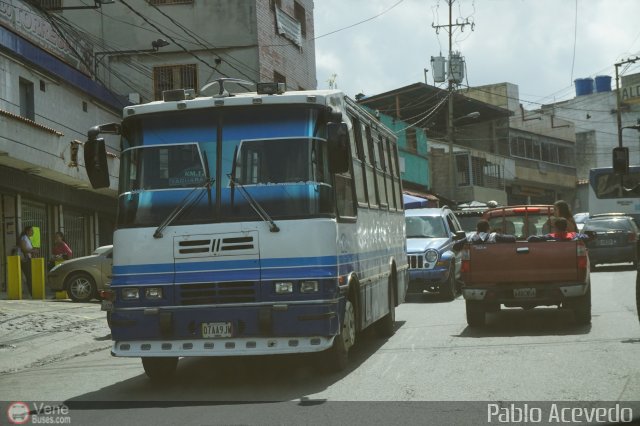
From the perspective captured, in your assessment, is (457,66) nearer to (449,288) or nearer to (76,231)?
(76,231)

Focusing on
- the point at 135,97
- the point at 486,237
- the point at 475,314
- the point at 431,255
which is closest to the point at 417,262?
the point at 431,255

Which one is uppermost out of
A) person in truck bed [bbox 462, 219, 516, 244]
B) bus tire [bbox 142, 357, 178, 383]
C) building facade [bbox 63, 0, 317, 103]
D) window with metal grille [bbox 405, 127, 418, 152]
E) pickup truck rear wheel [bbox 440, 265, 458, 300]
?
building facade [bbox 63, 0, 317, 103]

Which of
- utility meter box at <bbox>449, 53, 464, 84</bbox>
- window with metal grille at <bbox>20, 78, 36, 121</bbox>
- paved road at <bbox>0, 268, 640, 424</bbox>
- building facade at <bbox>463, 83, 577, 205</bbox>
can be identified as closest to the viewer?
paved road at <bbox>0, 268, 640, 424</bbox>

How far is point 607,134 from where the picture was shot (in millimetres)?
82438

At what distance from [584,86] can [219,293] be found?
81.3 m

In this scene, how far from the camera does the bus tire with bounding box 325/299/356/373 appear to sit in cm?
996

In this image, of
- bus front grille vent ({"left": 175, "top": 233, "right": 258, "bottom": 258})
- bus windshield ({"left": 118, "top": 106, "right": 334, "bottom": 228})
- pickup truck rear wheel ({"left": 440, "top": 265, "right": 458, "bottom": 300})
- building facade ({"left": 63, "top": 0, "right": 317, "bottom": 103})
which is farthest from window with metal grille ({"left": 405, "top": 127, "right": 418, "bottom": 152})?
bus front grille vent ({"left": 175, "top": 233, "right": 258, "bottom": 258})

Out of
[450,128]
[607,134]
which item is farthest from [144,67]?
[607,134]

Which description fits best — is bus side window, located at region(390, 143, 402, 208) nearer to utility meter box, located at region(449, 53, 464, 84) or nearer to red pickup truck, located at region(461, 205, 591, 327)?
red pickup truck, located at region(461, 205, 591, 327)

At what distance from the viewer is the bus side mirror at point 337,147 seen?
383 inches

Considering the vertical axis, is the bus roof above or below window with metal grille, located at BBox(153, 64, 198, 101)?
below

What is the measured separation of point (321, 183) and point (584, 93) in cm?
8028

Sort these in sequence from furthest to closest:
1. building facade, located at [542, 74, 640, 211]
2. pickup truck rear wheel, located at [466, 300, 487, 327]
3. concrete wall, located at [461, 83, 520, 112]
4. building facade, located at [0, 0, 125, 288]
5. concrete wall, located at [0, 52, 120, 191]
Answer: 1. building facade, located at [542, 74, 640, 211]
2. concrete wall, located at [461, 83, 520, 112]
3. building facade, located at [0, 0, 125, 288]
4. concrete wall, located at [0, 52, 120, 191]
5. pickup truck rear wheel, located at [466, 300, 487, 327]

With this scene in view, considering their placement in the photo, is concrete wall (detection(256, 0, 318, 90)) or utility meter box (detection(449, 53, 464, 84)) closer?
concrete wall (detection(256, 0, 318, 90))
